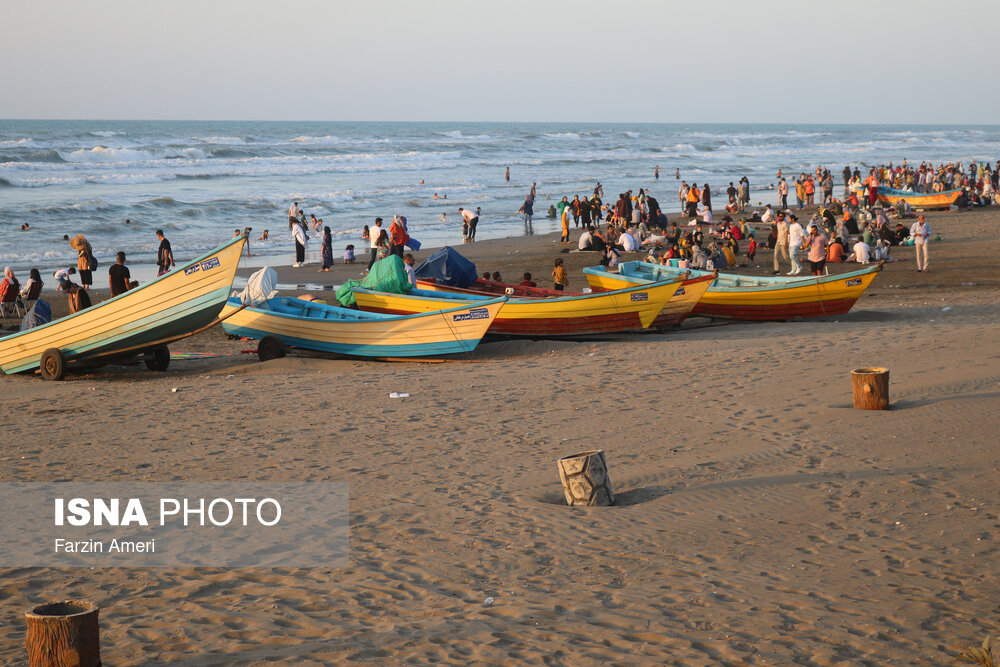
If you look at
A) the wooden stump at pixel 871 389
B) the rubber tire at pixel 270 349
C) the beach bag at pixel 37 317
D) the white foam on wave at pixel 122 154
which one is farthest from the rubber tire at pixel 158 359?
the white foam on wave at pixel 122 154

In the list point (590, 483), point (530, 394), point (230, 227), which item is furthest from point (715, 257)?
point (230, 227)

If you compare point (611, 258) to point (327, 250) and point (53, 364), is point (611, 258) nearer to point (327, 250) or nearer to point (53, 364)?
A: point (327, 250)

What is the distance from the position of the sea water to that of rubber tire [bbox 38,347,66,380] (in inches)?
446

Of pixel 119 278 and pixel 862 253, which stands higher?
pixel 862 253

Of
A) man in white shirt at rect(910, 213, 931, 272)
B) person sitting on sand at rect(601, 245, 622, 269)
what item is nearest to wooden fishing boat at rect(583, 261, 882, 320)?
man in white shirt at rect(910, 213, 931, 272)

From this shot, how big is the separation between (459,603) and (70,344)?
9423 mm

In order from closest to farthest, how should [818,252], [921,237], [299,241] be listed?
1. [818,252]
2. [921,237]
3. [299,241]

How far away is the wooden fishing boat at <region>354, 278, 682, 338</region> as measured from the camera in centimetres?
1406

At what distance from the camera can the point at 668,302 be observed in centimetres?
1454

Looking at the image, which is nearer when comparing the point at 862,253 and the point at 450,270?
the point at 450,270

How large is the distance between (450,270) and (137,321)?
5.55 metres

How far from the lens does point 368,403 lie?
1031cm

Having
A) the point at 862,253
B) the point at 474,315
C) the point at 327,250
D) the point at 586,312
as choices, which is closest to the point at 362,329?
the point at 474,315

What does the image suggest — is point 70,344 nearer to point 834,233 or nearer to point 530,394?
point 530,394
